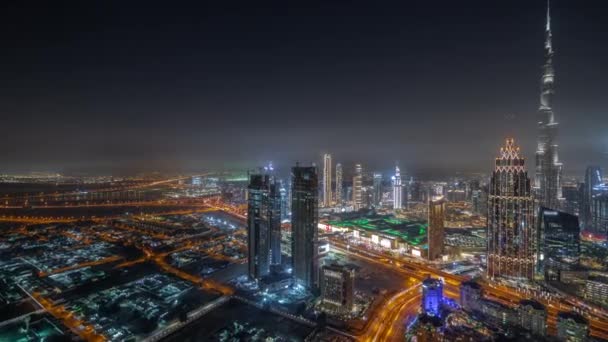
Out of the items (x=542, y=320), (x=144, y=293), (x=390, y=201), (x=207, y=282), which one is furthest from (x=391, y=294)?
(x=390, y=201)

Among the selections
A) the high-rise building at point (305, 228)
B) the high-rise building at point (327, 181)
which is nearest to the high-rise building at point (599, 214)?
the high-rise building at point (305, 228)

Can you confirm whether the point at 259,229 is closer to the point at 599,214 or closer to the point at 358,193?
the point at 358,193

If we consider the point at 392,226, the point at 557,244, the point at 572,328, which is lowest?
the point at 572,328

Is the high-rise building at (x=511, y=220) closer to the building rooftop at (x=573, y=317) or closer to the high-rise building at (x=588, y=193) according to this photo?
the building rooftop at (x=573, y=317)

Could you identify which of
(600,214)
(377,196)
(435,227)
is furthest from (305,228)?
(377,196)

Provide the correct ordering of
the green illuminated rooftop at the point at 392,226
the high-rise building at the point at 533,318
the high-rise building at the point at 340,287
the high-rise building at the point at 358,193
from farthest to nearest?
the high-rise building at the point at 358,193 < the green illuminated rooftop at the point at 392,226 < the high-rise building at the point at 340,287 < the high-rise building at the point at 533,318

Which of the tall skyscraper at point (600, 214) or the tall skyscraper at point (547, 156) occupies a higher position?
the tall skyscraper at point (547, 156)

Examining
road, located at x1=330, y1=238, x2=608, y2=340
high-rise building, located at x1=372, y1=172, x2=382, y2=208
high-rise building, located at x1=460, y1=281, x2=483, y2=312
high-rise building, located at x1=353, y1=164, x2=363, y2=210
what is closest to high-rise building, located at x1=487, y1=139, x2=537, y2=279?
road, located at x1=330, y1=238, x2=608, y2=340

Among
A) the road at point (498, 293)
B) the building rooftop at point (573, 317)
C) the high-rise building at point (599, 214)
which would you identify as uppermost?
the high-rise building at point (599, 214)

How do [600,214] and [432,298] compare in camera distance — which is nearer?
[432,298]
